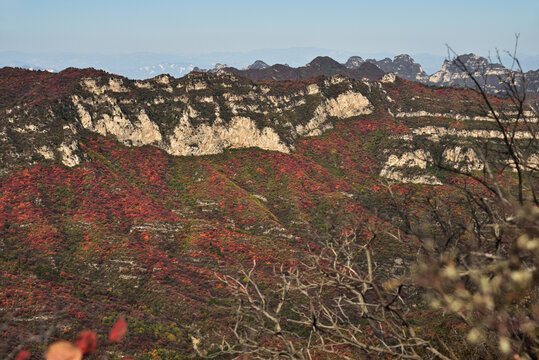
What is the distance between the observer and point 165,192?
7988cm

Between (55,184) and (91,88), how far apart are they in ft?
130

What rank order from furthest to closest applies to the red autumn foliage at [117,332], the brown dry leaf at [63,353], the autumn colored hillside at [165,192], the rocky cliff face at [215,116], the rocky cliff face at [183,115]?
the rocky cliff face at [215,116]
the rocky cliff face at [183,115]
the autumn colored hillside at [165,192]
the red autumn foliage at [117,332]
the brown dry leaf at [63,353]

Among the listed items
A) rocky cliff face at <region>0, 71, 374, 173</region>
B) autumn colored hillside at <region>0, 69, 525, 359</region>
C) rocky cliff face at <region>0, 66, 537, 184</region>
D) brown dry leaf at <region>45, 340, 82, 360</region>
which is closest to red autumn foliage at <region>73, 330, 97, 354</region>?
brown dry leaf at <region>45, 340, 82, 360</region>

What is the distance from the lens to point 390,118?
125 metres

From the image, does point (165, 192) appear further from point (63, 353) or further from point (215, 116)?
point (63, 353)

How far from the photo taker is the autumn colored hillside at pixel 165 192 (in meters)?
42.9

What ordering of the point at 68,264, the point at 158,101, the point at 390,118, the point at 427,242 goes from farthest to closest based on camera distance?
the point at 390,118, the point at 158,101, the point at 68,264, the point at 427,242

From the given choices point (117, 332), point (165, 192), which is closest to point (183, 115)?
point (165, 192)

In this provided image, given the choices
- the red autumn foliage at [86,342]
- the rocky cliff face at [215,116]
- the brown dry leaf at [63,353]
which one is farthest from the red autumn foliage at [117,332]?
the rocky cliff face at [215,116]

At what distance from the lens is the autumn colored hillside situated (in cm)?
4291

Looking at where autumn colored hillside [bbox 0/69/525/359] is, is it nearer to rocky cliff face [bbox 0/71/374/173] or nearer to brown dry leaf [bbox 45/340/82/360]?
rocky cliff face [bbox 0/71/374/173]

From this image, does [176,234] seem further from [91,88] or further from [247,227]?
[91,88]

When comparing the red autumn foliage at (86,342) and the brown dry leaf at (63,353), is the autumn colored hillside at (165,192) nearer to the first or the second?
the red autumn foliage at (86,342)

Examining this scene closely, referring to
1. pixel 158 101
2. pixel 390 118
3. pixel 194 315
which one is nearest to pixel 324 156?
pixel 390 118
